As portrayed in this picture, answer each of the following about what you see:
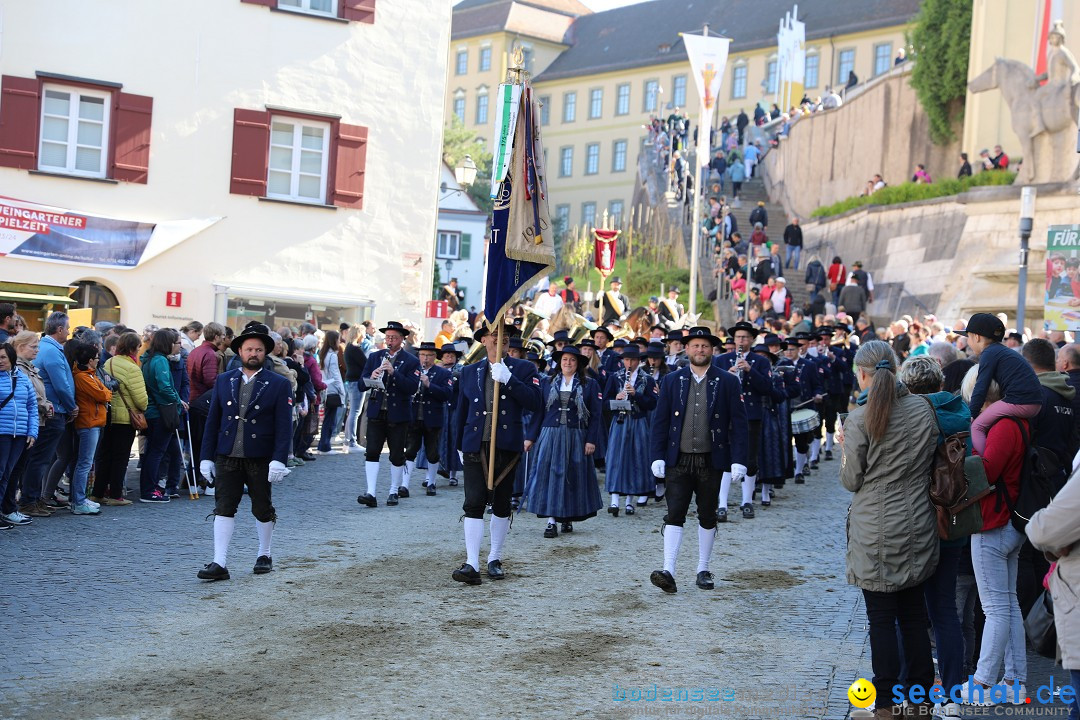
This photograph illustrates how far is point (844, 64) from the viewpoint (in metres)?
69.7

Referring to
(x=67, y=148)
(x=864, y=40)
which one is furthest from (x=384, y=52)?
(x=864, y=40)

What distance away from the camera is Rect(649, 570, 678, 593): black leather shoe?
9.34 m

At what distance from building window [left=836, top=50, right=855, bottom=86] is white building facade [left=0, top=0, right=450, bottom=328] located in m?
49.2

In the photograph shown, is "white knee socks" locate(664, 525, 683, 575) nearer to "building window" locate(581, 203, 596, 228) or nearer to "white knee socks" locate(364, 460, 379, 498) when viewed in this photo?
"white knee socks" locate(364, 460, 379, 498)

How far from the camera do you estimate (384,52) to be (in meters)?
24.4

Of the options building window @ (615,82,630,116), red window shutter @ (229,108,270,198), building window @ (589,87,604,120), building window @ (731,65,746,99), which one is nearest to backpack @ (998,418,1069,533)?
red window shutter @ (229,108,270,198)

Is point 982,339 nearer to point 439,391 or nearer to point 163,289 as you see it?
point 439,391

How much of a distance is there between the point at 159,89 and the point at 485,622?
666 inches

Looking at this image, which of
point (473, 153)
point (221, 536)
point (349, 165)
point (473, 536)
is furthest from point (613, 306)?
point (473, 153)

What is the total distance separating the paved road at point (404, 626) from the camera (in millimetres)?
6574

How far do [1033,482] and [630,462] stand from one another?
6974 mm

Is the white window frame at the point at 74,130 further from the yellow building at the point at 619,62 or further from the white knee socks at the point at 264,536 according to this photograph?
the yellow building at the point at 619,62

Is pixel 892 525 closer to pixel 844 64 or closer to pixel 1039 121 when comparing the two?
pixel 1039 121

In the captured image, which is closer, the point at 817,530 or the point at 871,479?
the point at 871,479
